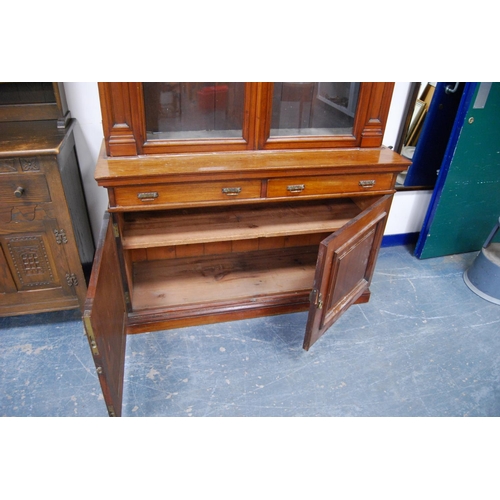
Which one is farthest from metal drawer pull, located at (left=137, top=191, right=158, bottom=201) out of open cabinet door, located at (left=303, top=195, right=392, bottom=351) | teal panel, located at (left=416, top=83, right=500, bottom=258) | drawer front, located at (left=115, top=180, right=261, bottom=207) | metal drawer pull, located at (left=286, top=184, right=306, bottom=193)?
teal panel, located at (left=416, top=83, right=500, bottom=258)

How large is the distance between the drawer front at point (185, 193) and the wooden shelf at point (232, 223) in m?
0.24

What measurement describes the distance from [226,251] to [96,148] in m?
1.04

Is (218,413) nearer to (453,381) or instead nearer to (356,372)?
(356,372)

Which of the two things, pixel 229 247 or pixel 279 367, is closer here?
pixel 279 367

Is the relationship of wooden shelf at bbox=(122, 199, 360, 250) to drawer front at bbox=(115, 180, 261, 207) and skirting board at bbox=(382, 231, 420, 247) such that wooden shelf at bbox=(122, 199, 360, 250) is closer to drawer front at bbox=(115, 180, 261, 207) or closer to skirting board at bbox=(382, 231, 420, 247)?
drawer front at bbox=(115, 180, 261, 207)

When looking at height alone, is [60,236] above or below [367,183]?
below

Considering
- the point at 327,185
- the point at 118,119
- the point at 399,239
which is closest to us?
the point at 118,119

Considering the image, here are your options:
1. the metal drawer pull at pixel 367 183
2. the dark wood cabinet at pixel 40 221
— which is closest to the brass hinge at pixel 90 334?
the dark wood cabinet at pixel 40 221

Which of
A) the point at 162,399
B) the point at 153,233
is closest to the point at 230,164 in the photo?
the point at 153,233

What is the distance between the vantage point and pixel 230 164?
75.0 inches

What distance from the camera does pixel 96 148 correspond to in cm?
230

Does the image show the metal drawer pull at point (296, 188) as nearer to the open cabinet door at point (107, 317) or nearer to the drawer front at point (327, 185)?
the drawer front at point (327, 185)

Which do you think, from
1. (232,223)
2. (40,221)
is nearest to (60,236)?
(40,221)

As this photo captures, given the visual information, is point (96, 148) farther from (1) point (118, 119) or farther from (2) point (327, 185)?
(2) point (327, 185)
